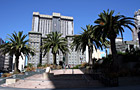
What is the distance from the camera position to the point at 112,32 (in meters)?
18.9

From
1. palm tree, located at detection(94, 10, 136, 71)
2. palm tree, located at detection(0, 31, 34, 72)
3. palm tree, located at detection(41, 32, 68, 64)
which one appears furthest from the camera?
palm tree, located at detection(41, 32, 68, 64)

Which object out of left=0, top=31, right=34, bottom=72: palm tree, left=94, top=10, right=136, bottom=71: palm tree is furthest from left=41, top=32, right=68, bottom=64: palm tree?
left=94, top=10, right=136, bottom=71: palm tree

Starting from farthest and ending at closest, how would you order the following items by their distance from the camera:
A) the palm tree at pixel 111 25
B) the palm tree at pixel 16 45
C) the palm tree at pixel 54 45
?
the palm tree at pixel 54 45
the palm tree at pixel 16 45
the palm tree at pixel 111 25

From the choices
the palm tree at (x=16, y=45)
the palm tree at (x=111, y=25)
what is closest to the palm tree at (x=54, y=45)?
the palm tree at (x=16, y=45)

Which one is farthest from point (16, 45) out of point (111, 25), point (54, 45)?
point (111, 25)

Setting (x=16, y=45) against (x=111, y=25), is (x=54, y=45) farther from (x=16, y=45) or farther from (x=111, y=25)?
(x=111, y=25)

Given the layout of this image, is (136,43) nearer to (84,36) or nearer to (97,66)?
(84,36)

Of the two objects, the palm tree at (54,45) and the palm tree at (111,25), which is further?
the palm tree at (54,45)

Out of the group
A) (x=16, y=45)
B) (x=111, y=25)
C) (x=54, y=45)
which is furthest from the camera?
(x=54, y=45)

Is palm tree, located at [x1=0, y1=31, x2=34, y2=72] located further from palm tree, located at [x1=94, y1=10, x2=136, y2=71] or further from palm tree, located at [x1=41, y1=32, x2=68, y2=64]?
palm tree, located at [x1=94, y1=10, x2=136, y2=71]

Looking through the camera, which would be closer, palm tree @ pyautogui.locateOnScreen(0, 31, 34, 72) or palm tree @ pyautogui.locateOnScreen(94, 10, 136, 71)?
palm tree @ pyautogui.locateOnScreen(94, 10, 136, 71)

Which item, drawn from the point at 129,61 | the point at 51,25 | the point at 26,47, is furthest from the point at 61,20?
the point at 129,61

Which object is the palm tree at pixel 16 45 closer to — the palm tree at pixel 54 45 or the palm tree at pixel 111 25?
the palm tree at pixel 54 45

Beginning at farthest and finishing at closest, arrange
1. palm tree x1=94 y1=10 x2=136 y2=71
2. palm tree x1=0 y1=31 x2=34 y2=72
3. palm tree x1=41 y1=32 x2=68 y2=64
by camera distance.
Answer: palm tree x1=41 y1=32 x2=68 y2=64
palm tree x1=0 y1=31 x2=34 y2=72
palm tree x1=94 y1=10 x2=136 y2=71
